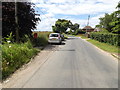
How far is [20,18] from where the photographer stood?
13.2 meters

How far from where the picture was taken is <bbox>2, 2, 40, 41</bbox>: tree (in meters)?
12.3

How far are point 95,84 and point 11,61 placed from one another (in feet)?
13.8

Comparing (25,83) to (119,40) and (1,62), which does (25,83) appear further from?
(119,40)

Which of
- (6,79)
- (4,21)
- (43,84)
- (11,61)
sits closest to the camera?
(43,84)

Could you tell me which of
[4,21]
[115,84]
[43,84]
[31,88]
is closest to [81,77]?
[115,84]

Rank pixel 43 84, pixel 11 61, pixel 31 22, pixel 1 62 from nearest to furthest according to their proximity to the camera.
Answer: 1. pixel 43 84
2. pixel 1 62
3. pixel 11 61
4. pixel 31 22

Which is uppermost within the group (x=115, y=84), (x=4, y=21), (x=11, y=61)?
(x=4, y=21)

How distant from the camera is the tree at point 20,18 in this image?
12320 mm

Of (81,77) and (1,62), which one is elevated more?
(1,62)

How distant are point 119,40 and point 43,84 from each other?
1336 cm

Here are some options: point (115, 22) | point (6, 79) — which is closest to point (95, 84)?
point (6, 79)

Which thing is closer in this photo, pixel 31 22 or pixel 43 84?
pixel 43 84

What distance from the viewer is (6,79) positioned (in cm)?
498

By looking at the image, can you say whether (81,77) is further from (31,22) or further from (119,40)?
(119,40)
